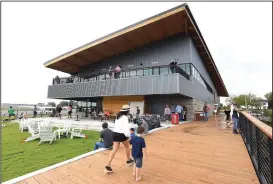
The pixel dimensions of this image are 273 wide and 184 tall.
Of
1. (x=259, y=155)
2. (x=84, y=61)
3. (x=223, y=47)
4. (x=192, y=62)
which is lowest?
(x=259, y=155)

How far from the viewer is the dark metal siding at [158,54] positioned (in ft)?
51.4

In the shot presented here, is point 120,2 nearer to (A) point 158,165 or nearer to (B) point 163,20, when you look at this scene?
(B) point 163,20

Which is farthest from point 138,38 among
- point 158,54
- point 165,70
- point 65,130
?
point 65,130

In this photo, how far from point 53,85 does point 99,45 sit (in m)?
7.62

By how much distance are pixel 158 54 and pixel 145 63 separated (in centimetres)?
164

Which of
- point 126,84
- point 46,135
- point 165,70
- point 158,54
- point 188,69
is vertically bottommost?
point 46,135

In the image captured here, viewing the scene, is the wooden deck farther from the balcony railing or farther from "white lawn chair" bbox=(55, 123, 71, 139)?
the balcony railing

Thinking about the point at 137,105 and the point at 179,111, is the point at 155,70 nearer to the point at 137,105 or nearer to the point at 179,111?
the point at 179,111

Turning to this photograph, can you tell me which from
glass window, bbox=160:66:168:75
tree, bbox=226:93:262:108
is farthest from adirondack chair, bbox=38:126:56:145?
tree, bbox=226:93:262:108

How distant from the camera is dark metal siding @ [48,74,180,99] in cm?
1262

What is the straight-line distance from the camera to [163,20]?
1371cm

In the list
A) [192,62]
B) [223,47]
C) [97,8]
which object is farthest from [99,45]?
[223,47]

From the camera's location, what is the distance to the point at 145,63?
17281mm

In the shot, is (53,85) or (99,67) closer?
→ (53,85)
